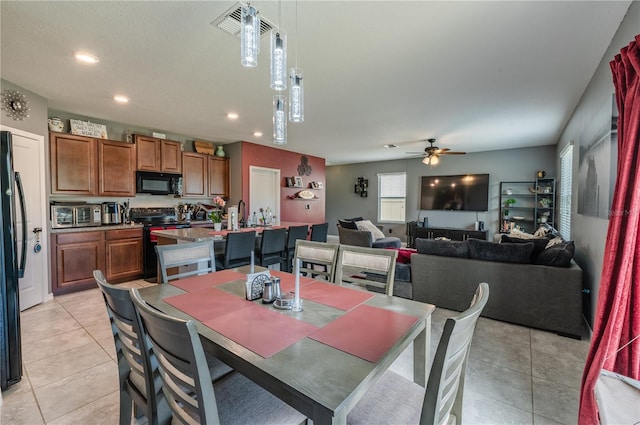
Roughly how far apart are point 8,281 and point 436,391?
8.75 feet

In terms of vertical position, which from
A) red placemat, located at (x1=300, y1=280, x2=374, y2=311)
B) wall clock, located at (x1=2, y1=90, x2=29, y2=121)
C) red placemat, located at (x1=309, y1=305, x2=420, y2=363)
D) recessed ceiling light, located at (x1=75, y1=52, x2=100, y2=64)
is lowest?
red placemat, located at (x1=309, y1=305, x2=420, y2=363)

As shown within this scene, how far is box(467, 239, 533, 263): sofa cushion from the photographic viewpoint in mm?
2840

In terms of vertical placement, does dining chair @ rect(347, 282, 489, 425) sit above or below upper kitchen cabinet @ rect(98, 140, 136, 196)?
below

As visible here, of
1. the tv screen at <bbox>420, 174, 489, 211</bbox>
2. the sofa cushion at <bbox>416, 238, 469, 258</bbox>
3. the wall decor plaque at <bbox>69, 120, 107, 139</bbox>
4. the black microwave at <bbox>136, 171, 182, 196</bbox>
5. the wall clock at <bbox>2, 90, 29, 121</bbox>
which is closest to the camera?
the wall clock at <bbox>2, 90, 29, 121</bbox>

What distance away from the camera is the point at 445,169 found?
7.73 metres

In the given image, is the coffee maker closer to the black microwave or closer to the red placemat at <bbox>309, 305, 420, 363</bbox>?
the black microwave

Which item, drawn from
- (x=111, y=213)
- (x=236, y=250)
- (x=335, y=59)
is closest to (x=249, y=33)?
(x=335, y=59)

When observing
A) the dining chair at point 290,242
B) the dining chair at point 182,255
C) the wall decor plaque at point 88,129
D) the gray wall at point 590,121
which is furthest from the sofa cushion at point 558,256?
the wall decor plaque at point 88,129

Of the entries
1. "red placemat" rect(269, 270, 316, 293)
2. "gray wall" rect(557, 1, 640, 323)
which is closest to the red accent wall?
"red placemat" rect(269, 270, 316, 293)

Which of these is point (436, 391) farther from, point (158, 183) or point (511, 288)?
point (158, 183)

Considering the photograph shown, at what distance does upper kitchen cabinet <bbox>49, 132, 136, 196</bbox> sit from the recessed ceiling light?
2.02 metres

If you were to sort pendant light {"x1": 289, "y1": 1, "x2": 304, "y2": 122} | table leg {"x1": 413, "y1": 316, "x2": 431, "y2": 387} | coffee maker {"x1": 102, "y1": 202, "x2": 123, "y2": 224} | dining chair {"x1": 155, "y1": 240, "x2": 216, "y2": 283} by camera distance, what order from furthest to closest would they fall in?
1. coffee maker {"x1": 102, "y1": 202, "x2": 123, "y2": 224}
2. dining chair {"x1": 155, "y1": 240, "x2": 216, "y2": 283}
3. pendant light {"x1": 289, "y1": 1, "x2": 304, "y2": 122}
4. table leg {"x1": 413, "y1": 316, "x2": 431, "y2": 387}

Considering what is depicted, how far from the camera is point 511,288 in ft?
9.41

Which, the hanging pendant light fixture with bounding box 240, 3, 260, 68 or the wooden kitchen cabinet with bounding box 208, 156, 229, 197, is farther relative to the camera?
the wooden kitchen cabinet with bounding box 208, 156, 229, 197
